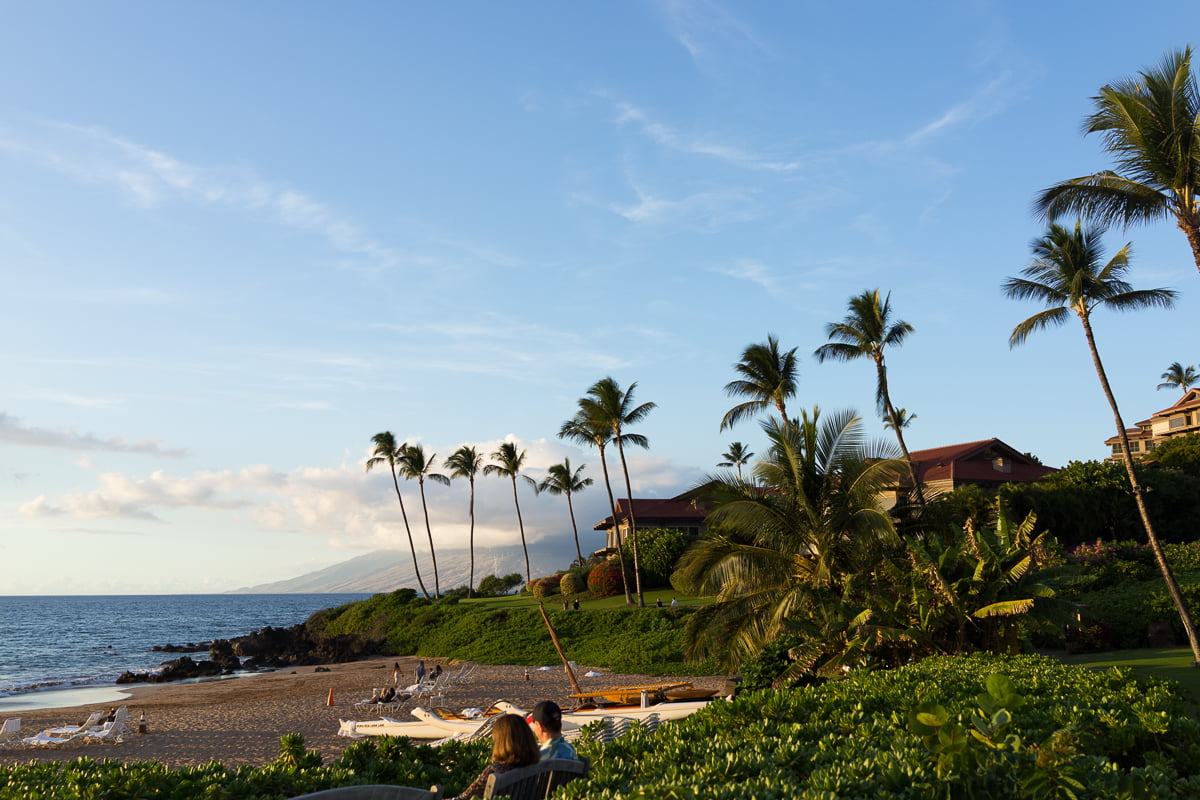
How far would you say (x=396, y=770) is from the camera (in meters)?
6.36

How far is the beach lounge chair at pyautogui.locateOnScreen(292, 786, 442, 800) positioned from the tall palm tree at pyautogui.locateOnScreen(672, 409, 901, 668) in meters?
10.2

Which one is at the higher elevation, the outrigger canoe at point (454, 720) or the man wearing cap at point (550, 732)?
the man wearing cap at point (550, 732)

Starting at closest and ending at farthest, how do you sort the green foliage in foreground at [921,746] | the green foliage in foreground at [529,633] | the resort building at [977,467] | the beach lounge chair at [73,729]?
the green foliage in foreground at [921,746], the beach lounge chair at [73,729], the green foliage in foreground at [529,633], the resort building at [977,467]

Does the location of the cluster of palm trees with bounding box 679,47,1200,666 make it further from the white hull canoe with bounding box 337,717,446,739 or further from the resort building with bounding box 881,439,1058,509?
the resort building with bounding box 881,439,1058,509

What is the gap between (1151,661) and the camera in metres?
16.2

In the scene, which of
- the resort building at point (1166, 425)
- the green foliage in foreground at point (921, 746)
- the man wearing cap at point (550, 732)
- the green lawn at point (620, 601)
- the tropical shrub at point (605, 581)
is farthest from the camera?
the resort building at point (1166, 425)

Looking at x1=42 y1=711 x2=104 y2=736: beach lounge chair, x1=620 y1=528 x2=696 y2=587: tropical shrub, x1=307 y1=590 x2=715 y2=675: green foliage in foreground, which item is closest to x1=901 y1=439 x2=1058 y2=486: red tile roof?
x1=620 y1=528 x2=696 y2=587: tropical shrub

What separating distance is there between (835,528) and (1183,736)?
384 inches

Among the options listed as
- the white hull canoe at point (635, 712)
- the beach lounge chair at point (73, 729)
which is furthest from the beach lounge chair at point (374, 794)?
the beach lounge chair at point (73, 729)

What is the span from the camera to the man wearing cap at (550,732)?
591 centimetres

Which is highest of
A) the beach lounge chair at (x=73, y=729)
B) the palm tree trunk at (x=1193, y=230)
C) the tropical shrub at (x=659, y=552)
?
the palm tree trunk at (x=1193, y=230)

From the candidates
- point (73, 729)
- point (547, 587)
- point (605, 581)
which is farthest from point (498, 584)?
point (73, 729)

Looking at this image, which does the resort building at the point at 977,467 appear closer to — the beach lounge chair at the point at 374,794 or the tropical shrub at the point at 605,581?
the tropical shrub at the point at 605,581

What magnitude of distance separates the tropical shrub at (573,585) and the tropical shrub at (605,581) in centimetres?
102
